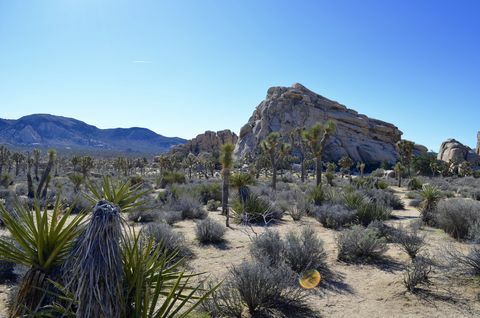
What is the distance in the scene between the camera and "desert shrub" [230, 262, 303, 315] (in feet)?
19.8

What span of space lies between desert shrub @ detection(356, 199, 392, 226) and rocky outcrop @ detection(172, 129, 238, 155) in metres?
84.8

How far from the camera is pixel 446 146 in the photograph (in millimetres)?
82375

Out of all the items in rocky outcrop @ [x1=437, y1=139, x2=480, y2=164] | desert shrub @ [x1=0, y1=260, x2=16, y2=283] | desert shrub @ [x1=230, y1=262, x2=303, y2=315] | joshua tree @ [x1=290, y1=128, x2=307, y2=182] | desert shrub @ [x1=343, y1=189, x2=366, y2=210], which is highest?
rocky outcrop @ [x1=437, y1=139, x2=480, y2=164]

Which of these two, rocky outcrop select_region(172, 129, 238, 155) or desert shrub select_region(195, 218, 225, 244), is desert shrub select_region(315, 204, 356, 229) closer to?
desert shrub select_region(195, 218, 225, 244)

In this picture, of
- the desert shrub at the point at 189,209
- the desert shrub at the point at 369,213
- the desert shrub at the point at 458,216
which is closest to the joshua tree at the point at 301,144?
the desert shrub at the point at 189,209

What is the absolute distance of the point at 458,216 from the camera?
1112 centimetres

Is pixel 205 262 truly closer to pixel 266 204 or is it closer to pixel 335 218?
pixel 335 218

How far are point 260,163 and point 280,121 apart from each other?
2718 cm

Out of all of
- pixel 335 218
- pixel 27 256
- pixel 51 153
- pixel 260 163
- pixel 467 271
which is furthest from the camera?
pixel 260 163

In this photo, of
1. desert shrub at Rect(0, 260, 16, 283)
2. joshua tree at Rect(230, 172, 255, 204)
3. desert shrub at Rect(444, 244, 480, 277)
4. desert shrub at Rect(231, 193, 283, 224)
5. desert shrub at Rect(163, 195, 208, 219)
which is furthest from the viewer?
joshua tree at Rect(230, 172, 255, 204)

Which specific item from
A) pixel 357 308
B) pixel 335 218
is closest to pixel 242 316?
pixel 357 308

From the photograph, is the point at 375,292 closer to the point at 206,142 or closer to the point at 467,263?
the point at 467,263

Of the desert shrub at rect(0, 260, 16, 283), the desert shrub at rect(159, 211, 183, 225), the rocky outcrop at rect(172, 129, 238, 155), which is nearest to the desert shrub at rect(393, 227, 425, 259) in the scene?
the desert shrub at rect(159, 211, 183, 225)

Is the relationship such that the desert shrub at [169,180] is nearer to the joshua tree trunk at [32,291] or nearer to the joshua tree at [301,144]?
the joshua tree at [301,144]
